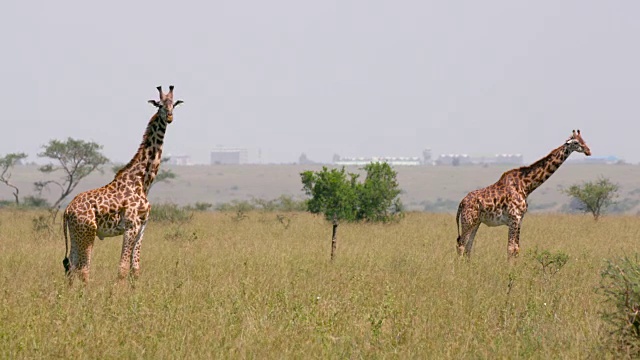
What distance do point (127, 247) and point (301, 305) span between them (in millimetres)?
2875

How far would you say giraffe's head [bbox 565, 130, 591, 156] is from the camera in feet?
45.7

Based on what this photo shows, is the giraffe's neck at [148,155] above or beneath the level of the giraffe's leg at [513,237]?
above

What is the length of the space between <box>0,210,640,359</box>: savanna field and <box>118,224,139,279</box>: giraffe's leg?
0.52 ft

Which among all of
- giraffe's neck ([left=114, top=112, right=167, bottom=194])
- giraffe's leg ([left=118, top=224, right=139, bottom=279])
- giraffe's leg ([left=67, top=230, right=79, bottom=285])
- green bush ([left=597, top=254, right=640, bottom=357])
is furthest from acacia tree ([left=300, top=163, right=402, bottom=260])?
green bush ([left=597, top=254, right=640, bottom=357])

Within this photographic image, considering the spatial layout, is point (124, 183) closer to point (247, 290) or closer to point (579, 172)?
point (247, 290)

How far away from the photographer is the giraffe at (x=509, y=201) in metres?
13.7

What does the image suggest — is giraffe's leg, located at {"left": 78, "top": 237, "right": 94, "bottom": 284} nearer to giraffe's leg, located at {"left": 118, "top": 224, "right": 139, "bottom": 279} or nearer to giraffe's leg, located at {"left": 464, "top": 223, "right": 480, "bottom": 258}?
giraffe's leg, located at {"left": 118, "top": 224, "right": 139, "bottom": 279}

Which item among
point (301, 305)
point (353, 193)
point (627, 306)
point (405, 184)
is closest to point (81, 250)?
point (301, 305)

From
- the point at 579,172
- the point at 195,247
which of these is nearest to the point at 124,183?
the point at 195,247

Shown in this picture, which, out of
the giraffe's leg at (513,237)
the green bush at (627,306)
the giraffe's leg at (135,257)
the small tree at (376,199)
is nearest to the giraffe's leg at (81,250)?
the giraffe's leg at (135,257)

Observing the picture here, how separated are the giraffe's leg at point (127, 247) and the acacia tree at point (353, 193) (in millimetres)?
9702

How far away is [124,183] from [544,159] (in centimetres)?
811

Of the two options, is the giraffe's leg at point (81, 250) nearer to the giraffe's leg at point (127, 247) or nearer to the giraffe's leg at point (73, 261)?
the giraffe's leg at point (73, 261)

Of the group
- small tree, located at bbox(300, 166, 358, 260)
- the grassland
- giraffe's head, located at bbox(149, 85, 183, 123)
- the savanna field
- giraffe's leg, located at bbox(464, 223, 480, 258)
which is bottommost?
the grassland
